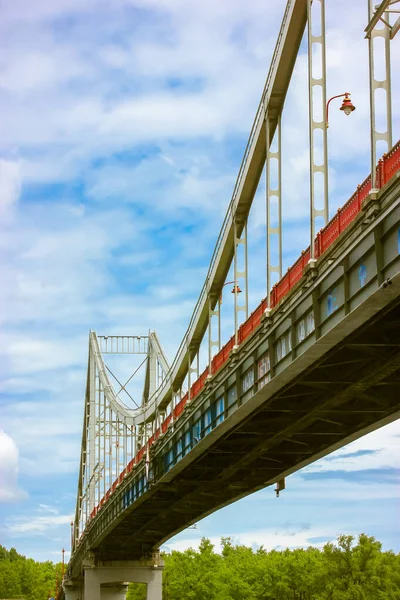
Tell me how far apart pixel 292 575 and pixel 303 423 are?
222 feet

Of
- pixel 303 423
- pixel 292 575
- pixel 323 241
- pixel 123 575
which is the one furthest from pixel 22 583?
pixel 323 241

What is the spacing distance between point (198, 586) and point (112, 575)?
1521 cm

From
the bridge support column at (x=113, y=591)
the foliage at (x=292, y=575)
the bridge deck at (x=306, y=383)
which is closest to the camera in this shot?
the bridge deck at (x=306, y=383)

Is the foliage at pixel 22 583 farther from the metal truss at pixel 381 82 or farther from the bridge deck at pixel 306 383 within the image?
the metal truss at pixel 381 82

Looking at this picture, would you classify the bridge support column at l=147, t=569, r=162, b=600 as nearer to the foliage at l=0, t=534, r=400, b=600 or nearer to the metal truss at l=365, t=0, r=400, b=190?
the foliage at l=0, t=534, r=400, b=600

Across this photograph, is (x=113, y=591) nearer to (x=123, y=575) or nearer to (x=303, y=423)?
(x=123, y=575)

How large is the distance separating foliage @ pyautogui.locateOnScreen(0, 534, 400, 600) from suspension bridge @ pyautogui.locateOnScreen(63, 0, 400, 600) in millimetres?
19093

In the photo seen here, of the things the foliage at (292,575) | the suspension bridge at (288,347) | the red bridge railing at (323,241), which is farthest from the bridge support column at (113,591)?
the red bridge railing at (323,241)

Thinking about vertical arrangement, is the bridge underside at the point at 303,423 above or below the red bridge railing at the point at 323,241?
below

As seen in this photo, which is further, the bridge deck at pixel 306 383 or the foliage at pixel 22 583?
the foliage at pixel 22 583

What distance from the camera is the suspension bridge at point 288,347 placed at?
24.6 meters

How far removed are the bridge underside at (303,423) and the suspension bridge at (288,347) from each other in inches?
2.3

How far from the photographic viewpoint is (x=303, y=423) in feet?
126

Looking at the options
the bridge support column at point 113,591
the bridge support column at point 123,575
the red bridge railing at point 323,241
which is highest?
the red bridge railing at point 323,241
